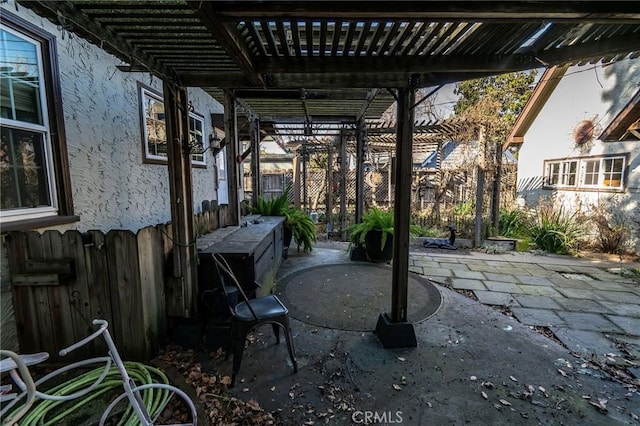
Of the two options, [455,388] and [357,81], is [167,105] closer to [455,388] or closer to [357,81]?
[357,81]

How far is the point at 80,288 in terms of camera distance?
217 centimetres

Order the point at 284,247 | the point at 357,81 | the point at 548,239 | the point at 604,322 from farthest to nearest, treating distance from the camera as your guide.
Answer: the point at 548,239 → the point at 284,247 → the point at 604,322 → the point at 357,81

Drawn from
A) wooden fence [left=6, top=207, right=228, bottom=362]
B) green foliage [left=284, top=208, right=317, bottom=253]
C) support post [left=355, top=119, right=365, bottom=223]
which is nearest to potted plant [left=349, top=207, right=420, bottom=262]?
green foliage [left=284, top=208, right=317, bottom=253]

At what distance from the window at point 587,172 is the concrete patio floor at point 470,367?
153 inches

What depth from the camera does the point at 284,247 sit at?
17.5ft

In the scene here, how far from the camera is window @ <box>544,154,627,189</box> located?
6148 mm

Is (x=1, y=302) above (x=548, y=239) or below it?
above

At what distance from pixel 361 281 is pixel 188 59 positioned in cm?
334

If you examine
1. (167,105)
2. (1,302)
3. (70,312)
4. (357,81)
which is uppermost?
(357,81)

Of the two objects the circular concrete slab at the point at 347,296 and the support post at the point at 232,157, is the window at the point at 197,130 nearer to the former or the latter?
the support post at the point at 232,157

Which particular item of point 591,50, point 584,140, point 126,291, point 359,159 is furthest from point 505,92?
point 126,291

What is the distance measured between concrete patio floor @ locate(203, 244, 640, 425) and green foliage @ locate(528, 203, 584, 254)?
2.49m

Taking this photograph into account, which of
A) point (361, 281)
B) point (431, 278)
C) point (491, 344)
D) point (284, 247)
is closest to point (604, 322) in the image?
point (491, 344)

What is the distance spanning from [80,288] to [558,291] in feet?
17.2
